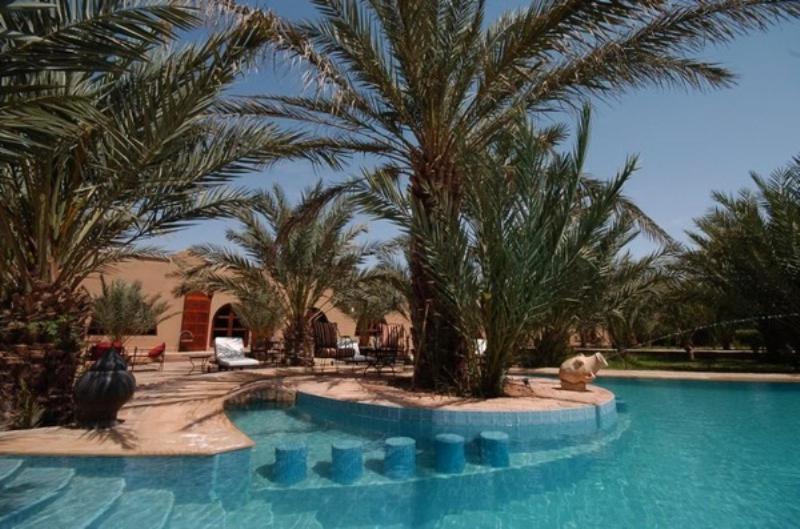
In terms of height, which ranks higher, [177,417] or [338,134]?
[338,134]

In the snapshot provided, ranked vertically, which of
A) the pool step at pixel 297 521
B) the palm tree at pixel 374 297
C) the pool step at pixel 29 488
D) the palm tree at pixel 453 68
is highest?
the palm tree at pixel 453 68

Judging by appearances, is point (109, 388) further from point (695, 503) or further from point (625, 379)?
point (625, 379)

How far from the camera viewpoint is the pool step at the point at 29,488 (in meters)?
3.04

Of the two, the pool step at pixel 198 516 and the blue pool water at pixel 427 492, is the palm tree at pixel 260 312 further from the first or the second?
the pool step at pixel 198 516

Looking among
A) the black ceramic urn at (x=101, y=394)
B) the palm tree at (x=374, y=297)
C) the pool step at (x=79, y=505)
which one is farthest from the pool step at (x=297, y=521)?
the palm tree at (x=374, y=297)

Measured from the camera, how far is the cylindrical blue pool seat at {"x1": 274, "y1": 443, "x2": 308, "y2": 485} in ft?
13.6

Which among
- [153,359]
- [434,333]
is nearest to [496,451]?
[434,333]

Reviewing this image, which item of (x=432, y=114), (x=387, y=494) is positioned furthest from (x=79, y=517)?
(x=432, y=114)

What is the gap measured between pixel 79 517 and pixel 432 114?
258 inches

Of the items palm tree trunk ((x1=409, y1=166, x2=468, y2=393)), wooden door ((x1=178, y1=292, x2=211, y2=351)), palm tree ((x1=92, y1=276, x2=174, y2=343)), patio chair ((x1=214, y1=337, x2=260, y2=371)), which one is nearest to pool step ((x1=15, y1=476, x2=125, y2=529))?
palm tree trunk ((x1=409, y1=166, x2=468, y2=393))

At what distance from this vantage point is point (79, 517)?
3121mm

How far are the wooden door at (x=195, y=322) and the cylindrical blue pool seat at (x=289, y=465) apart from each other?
17.0 meters

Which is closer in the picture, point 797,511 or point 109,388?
point 797,511

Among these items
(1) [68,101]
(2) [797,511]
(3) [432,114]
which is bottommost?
(2) [797,511]
